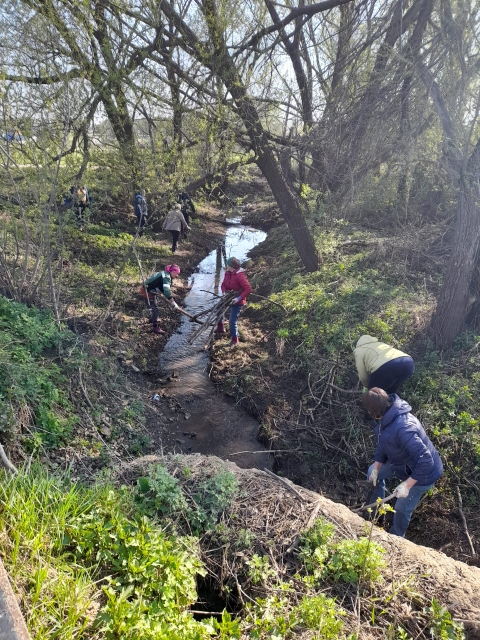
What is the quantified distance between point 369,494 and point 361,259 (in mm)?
6192

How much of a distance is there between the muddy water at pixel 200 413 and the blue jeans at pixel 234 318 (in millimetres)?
747

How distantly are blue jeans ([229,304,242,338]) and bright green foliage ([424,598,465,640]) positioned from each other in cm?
556

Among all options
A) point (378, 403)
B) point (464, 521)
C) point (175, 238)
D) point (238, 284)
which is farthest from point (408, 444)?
point (175, 238)

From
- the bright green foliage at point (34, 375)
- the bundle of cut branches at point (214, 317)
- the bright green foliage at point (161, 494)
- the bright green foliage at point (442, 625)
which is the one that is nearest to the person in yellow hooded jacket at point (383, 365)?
the bright green foliage at point (442, 625)

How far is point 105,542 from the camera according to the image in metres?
2.46

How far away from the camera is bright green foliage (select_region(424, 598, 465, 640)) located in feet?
7.91

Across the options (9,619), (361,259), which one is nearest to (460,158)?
(361,259)

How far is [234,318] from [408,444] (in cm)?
460

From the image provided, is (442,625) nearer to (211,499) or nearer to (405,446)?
(405,446)

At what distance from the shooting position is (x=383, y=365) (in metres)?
4.76

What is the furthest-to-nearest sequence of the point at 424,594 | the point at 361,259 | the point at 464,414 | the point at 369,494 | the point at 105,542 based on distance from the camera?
the point at 361,259
the point at 464,414
the point at 369,494
the point at 424,594
the point at 105,542

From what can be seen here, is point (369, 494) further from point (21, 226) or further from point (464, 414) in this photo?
point (21, 226)

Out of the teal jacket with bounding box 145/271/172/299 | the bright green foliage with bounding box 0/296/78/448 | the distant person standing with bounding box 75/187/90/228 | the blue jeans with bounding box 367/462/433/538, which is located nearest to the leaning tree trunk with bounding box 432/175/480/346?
the blue jeans with bounding box 367/462/433/538

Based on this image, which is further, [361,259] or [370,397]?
[361,259]
